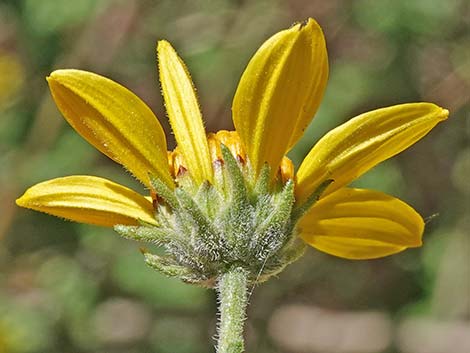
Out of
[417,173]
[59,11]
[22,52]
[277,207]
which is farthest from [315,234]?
[417,173]

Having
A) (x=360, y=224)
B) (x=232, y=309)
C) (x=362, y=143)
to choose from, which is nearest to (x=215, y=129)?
(x=360, y=224)

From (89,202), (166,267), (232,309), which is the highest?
(89,202)

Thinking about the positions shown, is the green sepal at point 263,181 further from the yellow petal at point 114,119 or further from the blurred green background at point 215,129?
the blurred green background at point 215,129

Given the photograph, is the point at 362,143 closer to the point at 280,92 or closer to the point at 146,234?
the point at 280,92

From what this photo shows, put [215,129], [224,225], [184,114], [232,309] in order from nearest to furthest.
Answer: [232,309] → [224,225] → [184,114] → [215,129]

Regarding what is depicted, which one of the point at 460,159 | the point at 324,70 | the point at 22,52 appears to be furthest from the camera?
the point at 460,159

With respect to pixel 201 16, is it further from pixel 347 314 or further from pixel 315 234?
pixel 315 234
